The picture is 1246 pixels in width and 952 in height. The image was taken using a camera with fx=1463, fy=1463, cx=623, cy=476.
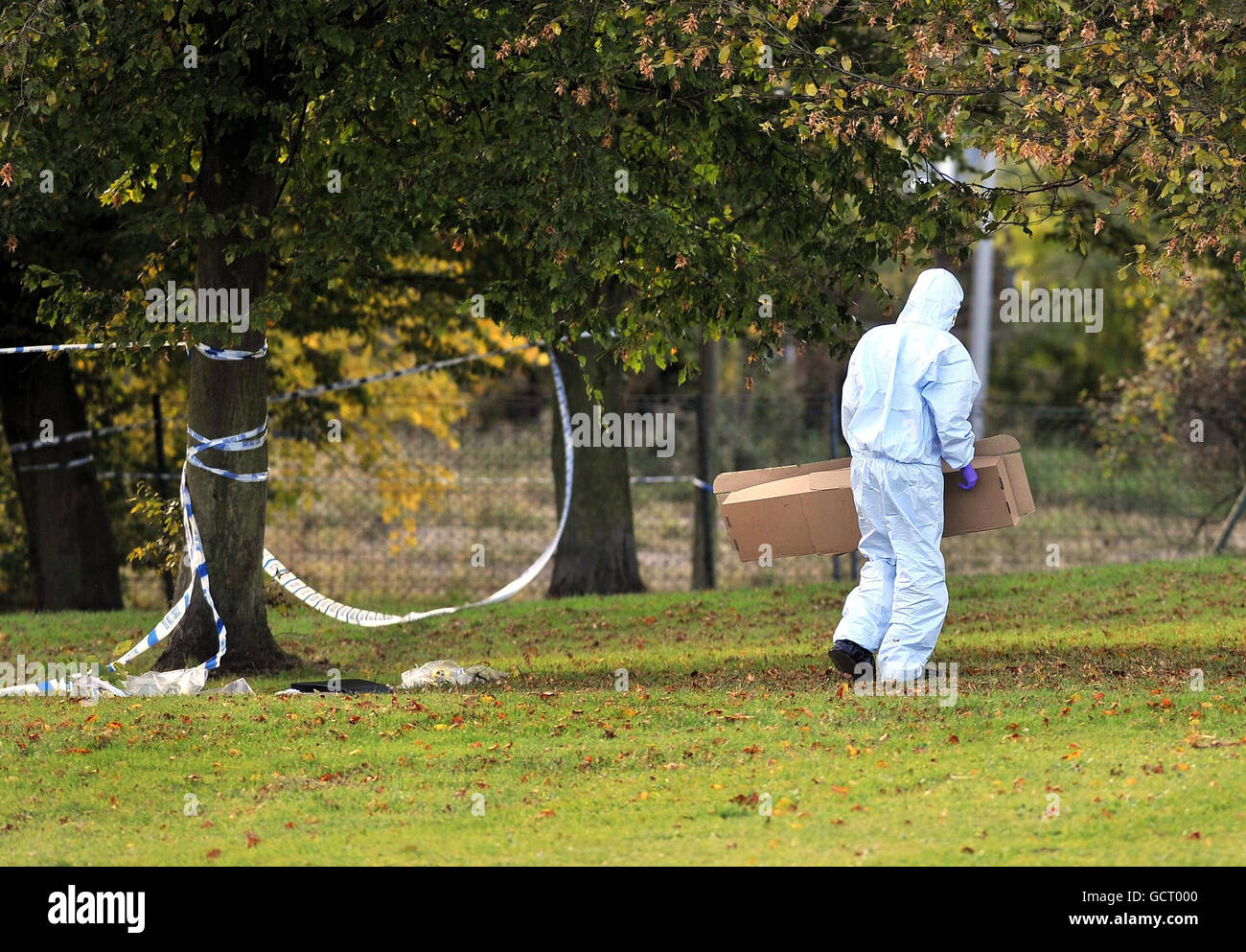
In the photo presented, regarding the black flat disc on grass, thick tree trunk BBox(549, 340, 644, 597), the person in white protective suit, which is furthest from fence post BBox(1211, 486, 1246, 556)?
the black flat disc on grass

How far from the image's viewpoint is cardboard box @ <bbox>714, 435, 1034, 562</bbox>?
746cm

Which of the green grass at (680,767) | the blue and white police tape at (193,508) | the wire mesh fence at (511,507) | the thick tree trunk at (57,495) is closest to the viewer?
the green grass at (680,767)

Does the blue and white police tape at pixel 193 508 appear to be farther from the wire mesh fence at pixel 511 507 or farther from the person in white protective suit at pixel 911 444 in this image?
the wire mesh fence at pixel 511 507

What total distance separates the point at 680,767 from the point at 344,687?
2801 millimetres

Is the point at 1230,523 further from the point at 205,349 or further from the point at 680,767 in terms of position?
the point at 205,349

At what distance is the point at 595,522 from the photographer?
43.2ft

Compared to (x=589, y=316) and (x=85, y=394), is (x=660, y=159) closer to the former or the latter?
(x=589, y=316)

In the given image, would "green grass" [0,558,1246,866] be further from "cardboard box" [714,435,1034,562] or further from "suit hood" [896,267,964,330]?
"suit hood" [896,267,964,330]

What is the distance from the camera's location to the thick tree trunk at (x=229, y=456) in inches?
Result: 357

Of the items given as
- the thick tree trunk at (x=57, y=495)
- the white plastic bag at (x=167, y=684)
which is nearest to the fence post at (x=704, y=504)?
the thick tree trunk at (x=57, y=495)

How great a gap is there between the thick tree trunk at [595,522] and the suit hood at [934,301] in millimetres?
5800

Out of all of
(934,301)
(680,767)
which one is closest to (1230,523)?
(934,301)

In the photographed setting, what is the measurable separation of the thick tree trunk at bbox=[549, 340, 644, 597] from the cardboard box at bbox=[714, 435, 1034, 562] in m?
5.37

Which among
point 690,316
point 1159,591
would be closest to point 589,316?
point 690,316
